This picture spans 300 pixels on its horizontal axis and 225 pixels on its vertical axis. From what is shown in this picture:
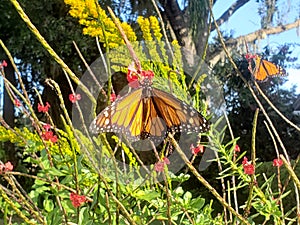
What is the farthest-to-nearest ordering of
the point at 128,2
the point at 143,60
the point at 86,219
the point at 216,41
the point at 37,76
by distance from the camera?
1. the point at 216,41
2. the point at 37,76
3. the point at 128,2
4. the point at 143,60
5. the point at 86,219

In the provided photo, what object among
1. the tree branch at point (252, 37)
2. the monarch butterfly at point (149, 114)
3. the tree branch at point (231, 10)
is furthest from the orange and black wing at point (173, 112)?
the tree branch at point (231, 10)

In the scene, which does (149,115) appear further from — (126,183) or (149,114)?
(126,183)

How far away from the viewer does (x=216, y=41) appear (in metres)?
7.33

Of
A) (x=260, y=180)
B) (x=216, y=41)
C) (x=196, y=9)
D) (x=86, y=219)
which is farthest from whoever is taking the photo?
(x=216, y=41)

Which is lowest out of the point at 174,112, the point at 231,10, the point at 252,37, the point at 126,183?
the point at 252,37

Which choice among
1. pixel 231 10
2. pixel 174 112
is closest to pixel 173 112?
pixel 174 112

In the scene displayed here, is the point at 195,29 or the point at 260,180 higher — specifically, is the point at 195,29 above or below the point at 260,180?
above

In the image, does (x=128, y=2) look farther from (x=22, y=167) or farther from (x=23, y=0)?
(x=22, y=167)

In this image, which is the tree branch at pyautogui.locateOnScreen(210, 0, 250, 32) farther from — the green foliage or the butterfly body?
the butterfly body

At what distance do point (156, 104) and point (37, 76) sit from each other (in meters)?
5.91

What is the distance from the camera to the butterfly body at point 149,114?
74 centimetres

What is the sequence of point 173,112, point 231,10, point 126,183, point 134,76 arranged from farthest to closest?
point 231,10
point 126,183
point 173,112
point 134,76

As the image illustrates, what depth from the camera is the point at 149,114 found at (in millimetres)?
771

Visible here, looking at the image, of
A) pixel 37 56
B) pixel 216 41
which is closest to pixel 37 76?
pixel 37 56
